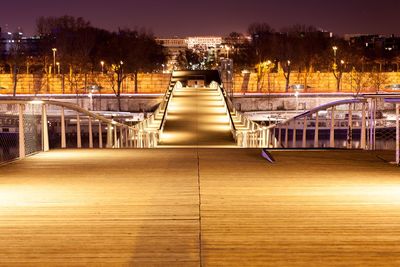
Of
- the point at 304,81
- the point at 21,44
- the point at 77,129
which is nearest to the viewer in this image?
the point at 77,129

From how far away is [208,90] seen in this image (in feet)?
209

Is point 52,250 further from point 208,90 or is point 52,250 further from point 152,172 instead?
point 208,90

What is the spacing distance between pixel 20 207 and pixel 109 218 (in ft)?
3.75

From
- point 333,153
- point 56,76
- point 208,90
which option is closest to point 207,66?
point 56,76

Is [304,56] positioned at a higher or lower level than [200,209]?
higher

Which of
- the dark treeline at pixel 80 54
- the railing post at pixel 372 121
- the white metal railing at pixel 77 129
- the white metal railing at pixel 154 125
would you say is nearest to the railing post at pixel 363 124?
the railing post at pixel 372 121

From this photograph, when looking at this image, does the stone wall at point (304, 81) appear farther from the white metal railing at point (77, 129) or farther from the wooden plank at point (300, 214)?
the wooden plank at point (300, 214)

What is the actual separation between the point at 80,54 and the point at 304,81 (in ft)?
101

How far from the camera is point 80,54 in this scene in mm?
94062

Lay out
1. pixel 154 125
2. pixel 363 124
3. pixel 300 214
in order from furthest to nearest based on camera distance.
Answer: pixel 154 125 → pixel 363 124 → pixel 300 214

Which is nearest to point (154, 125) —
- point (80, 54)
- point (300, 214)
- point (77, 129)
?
point (77, 129)

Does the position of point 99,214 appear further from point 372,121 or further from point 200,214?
point 372,121

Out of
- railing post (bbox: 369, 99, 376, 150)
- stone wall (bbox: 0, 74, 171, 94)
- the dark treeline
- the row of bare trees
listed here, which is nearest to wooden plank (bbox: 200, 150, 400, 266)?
railing post (bbox: 369, 99, 376, 150)

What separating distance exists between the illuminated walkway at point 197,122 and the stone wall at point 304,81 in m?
38.3
